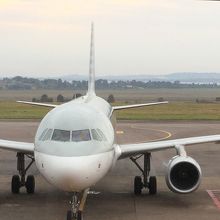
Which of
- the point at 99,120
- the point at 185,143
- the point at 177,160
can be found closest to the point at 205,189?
the point at 185,143

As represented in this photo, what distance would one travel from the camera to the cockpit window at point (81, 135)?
13039mm

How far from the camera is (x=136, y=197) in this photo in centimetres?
1753

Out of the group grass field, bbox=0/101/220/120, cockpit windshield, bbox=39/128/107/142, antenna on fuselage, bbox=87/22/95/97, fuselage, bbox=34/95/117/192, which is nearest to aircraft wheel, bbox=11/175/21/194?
fuselage, bbox=34/95/117/192

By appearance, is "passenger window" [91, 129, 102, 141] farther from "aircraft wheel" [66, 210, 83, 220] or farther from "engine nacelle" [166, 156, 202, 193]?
"engine nacelle" [166, 156, 202, 193]

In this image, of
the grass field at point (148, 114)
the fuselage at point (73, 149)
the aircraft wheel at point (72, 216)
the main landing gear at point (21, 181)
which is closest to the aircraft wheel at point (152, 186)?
the fuselage at point (73, 149)

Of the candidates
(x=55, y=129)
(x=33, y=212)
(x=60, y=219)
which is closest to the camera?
(x=55, y=129)

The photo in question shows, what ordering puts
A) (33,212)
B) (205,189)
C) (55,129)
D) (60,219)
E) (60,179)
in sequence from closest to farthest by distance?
(60,179), (55,129), (60,219), (33,212), (205,189)

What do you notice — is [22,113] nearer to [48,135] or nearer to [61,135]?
[48,135]

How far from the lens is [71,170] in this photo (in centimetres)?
1209

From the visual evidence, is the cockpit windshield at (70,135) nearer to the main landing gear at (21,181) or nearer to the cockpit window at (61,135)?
the cockpit window at (61,135)

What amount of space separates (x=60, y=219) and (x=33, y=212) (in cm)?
128

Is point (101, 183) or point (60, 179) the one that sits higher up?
point (60, 179)

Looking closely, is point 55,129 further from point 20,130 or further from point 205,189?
point 20,130

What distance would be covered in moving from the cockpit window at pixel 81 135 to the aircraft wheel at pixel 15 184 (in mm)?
5479
